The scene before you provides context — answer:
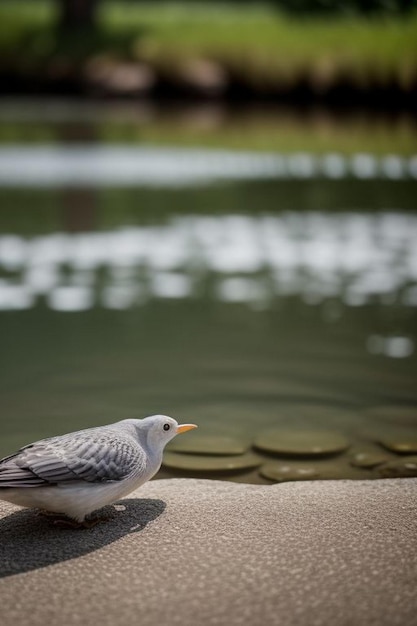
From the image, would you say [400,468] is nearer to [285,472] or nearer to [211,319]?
[285,472]

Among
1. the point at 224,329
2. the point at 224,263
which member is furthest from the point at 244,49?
the point at 224,329

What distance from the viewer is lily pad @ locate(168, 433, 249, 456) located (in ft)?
9.24

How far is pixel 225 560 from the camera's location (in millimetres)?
2035

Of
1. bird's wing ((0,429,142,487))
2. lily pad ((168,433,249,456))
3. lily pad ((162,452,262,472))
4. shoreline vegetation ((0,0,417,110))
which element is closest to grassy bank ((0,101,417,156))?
shoreline vegetation ((0,0,417,110))

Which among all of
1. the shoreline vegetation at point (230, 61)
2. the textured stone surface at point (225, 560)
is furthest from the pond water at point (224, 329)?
the shoreline vegetation at point (230, 61)

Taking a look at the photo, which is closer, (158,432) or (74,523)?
(74,523)

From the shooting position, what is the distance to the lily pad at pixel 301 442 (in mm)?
2832

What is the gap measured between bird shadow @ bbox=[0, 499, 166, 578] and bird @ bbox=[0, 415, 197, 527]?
4 centimetres

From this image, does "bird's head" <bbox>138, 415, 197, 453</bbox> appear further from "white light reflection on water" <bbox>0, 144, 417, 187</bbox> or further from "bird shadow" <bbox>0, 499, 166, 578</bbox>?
"white light reflection on water" <bbox>0, 144, 417, 187</bbox>

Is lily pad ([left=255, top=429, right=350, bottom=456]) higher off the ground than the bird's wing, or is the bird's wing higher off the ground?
the bird's wing

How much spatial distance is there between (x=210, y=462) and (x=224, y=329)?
1.43m

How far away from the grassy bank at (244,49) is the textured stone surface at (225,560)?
1423cm

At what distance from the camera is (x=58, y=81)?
17.0 m

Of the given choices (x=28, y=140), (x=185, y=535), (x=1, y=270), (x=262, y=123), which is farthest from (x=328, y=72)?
(x=185, y=535)
